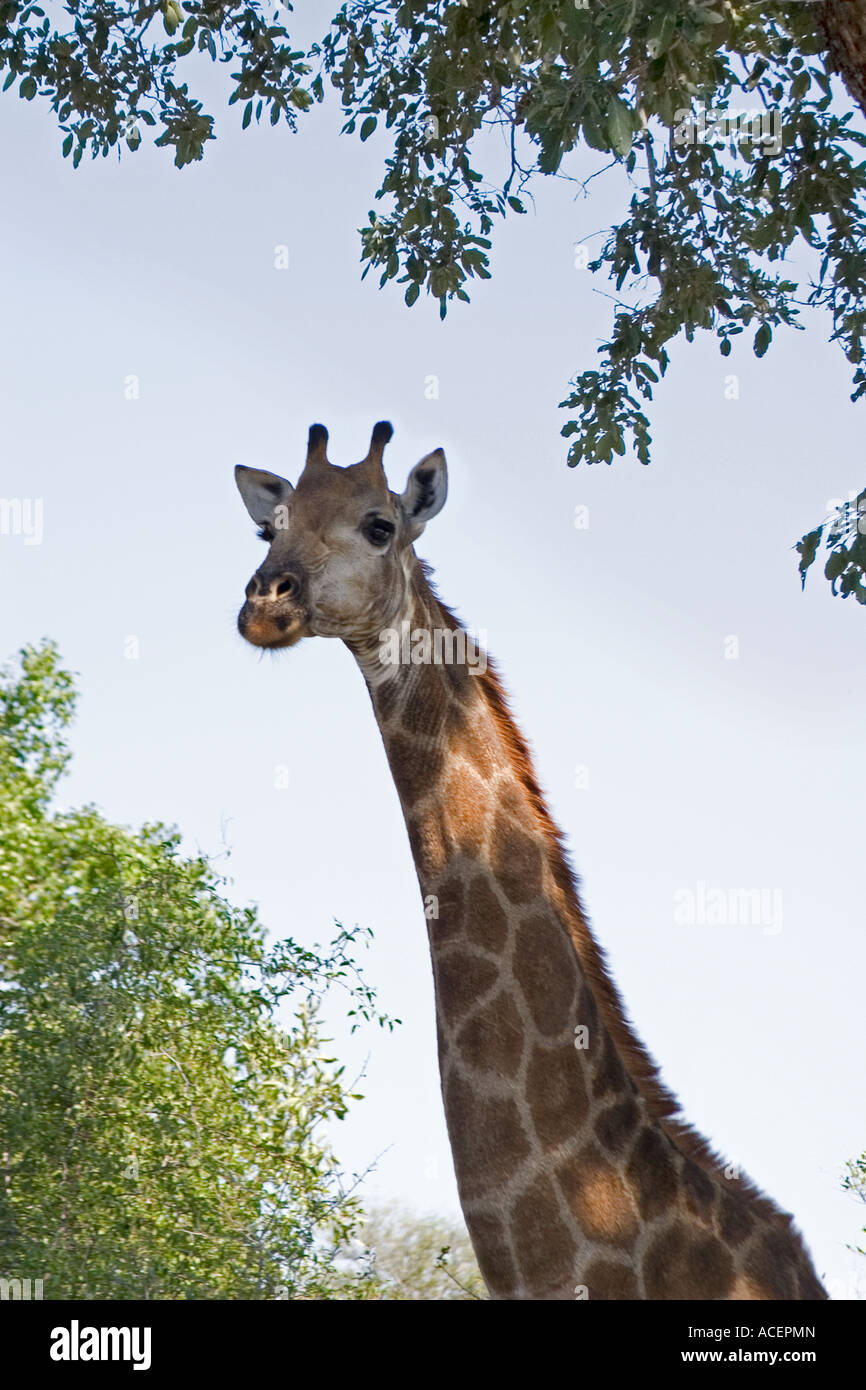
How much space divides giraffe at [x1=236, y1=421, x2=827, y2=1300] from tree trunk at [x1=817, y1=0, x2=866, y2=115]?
238 cm

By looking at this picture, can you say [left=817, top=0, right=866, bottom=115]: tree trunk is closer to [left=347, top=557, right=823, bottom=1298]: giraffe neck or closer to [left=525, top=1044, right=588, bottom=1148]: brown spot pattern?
[left=347, top=557, right=823, bottom=1298]: giraffe neck

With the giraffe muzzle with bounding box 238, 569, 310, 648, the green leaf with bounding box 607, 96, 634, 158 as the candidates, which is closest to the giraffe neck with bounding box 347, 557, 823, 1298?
the giraffe muzzle with bounding box 238, 569, 310, 648

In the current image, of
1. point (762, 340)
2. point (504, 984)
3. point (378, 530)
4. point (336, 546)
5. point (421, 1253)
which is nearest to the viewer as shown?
point (504, 984)

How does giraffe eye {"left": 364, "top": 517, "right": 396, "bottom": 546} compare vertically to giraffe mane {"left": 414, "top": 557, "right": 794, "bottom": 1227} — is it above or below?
above

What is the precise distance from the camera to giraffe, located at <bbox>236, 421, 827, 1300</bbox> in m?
6.02

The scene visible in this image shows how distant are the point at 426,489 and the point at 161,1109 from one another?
482 cm

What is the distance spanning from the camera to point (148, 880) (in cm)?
1127

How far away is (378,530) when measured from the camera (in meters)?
7.11

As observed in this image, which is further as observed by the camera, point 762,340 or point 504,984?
point 762,340

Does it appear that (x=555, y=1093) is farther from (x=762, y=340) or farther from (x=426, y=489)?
(x=762, y=340)

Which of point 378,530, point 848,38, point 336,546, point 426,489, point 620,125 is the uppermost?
point 848,38

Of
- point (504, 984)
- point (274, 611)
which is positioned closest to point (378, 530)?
point (274, 611)

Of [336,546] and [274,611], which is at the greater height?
[336,546]

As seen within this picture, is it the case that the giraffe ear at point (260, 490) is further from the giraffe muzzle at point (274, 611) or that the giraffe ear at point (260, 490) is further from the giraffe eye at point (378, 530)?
the giraffe muzzle at point (274, 611)
